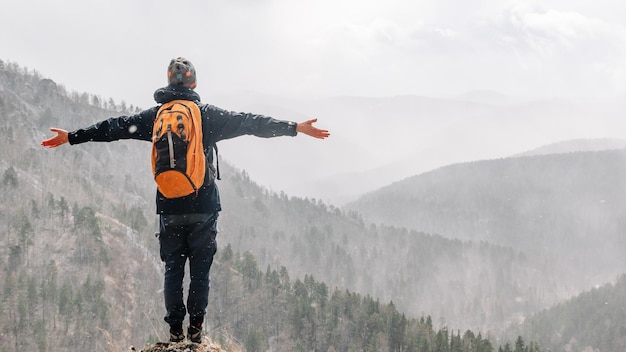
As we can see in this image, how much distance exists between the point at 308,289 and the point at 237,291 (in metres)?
20.0

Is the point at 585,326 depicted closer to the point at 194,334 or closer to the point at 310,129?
the point at 310,129

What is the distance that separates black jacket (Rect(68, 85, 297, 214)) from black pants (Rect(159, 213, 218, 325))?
0.16 metres

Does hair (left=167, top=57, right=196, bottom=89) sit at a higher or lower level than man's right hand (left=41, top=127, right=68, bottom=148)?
higher

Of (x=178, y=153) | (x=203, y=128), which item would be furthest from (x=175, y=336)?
(x=203, y=128)

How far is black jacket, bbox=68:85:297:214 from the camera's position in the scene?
23.9 ft

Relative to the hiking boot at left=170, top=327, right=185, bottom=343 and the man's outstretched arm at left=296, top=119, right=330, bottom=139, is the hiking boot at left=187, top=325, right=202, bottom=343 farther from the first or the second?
the man's outstretched arm at left=296, top=119, right=330, bottom=139

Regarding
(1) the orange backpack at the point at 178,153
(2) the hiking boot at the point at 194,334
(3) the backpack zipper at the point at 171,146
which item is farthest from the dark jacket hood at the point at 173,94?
(2) the hiking boot at the point at 194,334

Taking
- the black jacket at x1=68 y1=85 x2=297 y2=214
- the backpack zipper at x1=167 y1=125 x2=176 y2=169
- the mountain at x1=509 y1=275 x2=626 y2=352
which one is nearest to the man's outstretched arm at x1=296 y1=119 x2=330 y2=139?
the black jacket at x1=68 y1=85 x2=297 y2=214

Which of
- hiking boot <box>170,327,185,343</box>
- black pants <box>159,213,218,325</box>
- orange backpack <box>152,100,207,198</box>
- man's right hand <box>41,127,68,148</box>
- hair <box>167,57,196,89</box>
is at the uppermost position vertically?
hair <box>167,57,196,89</box>

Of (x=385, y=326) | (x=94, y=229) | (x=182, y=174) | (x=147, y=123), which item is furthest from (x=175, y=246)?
(x=94, y=229)

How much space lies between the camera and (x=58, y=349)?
114 meters

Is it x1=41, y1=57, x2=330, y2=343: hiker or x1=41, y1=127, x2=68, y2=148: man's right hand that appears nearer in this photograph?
x1=41, y1=57, x2=330, y2=343: hiker

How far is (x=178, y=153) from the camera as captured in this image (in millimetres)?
6812

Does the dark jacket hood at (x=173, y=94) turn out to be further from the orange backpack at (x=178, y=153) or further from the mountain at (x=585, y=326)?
the mountain at (x=585, y=326)
